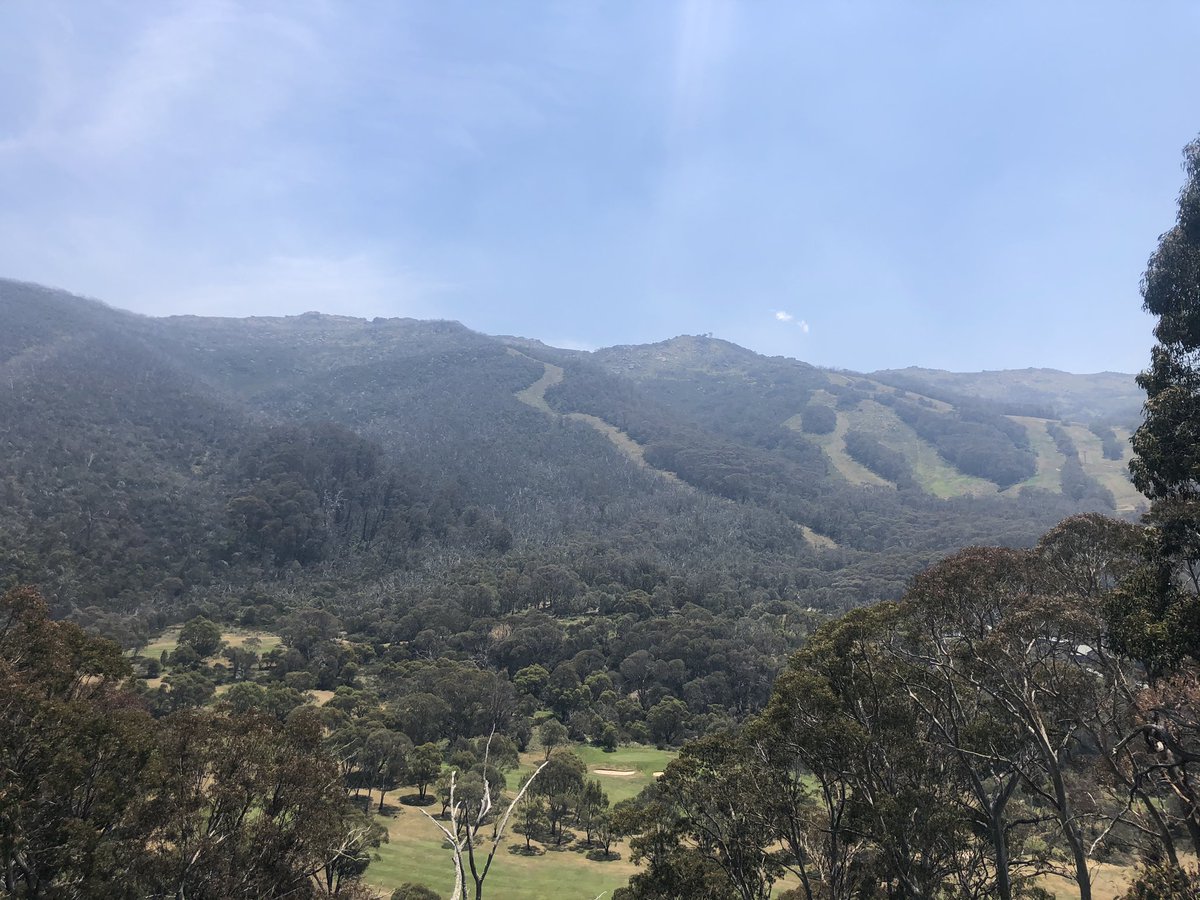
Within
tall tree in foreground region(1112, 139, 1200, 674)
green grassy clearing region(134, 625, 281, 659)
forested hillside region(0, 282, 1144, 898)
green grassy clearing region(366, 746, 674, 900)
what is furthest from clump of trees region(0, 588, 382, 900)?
green grassy clearing region(134, 625, 281, 659)

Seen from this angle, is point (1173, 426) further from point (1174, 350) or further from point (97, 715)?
point (97, 715)

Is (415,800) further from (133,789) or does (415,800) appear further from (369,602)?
(369,602)

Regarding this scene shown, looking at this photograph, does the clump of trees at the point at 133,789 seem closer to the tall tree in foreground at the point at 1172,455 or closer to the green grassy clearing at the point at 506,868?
the green grassy clearing at the point at 506,868

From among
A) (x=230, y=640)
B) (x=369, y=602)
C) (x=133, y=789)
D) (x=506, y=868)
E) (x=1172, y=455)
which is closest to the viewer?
(x=1172, y=455)

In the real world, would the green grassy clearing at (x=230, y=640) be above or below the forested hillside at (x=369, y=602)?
below

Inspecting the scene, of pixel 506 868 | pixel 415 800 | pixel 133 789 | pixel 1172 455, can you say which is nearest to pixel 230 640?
pixel 415 800

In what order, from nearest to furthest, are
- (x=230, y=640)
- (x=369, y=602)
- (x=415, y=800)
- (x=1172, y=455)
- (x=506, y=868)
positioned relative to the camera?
(x=1172, y=455) → (x=506, y=868) → (x=415, y=800) → (x=230, y=640) → (x=369, y=602)

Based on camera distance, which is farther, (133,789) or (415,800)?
(415,800)

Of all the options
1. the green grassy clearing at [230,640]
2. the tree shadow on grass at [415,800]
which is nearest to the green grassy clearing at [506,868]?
the tree shadow on grass at [415,800]

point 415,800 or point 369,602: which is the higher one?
point 415,800

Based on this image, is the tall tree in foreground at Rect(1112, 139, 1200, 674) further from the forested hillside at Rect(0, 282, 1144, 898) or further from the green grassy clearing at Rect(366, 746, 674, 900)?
the green grassy clearing at Rect(366, 746, 674, 900)

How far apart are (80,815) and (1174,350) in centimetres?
2955

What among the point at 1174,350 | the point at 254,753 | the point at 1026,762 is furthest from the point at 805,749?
the point at 254,753

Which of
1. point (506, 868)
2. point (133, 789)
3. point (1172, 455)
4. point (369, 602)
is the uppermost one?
point (1172, 455)
